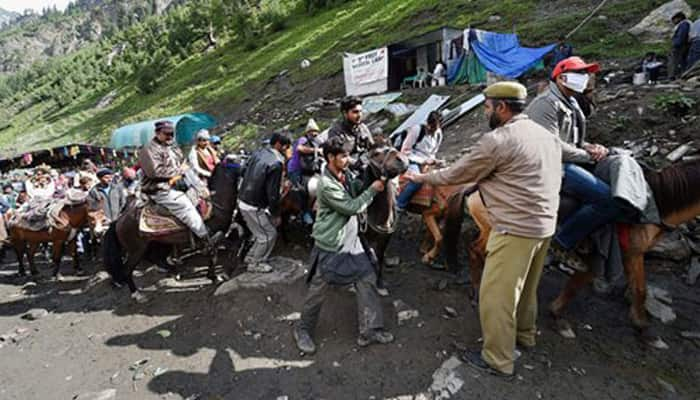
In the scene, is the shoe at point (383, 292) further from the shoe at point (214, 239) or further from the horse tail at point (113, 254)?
the horse tail at point (113, 254)

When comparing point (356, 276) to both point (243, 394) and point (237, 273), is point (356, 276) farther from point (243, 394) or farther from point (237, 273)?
point (237, 273)

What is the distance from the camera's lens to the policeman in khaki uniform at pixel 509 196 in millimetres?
2615

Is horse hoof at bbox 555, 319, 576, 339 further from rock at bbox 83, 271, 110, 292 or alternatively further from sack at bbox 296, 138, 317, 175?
rock at bbox 83, 271, 110, 292

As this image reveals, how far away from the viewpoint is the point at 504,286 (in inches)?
108

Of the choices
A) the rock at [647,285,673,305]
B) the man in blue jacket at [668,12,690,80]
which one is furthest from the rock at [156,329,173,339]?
the man in blue jacket at [668,12,690,80]

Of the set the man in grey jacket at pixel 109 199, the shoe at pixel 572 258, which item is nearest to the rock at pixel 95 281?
the man in grey jacket at pixel 109 199

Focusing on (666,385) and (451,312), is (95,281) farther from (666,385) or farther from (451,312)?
(666,385)

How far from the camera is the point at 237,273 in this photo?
5.60 m

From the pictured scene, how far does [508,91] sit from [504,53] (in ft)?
41.4

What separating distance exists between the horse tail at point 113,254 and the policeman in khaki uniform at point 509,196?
16.5ft

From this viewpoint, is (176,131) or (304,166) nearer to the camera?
(304,166)

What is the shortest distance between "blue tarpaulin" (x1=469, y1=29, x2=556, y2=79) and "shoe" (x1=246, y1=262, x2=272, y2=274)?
11113 millimetres

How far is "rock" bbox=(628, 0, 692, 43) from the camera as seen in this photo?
1202 cm

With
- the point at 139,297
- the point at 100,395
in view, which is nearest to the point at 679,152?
the point at 100,395
